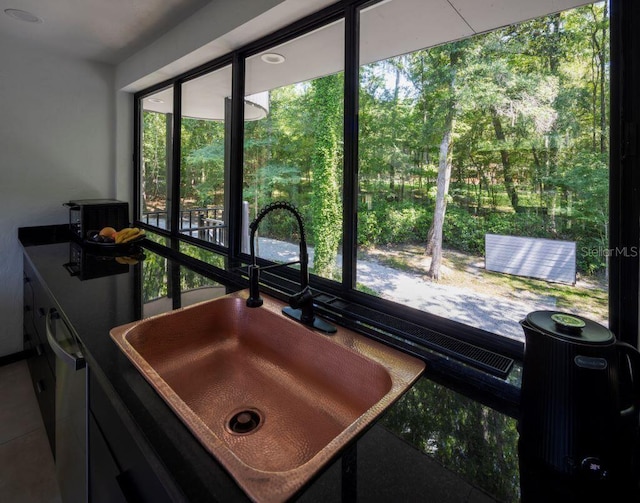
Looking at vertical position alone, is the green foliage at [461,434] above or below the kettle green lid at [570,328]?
below

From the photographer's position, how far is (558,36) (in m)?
0.94

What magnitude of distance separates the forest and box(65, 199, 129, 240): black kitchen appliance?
1.68 metres

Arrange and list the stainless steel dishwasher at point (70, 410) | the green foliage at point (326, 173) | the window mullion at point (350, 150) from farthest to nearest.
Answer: the green foliage at point (326, 173), the window mullion at point (350, 150), the stainless steel dishwasher at point (70, 410)

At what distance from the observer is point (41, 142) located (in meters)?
2.60

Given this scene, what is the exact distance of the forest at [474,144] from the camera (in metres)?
0.89

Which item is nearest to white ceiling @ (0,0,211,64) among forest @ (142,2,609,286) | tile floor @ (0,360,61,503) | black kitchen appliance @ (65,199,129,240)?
forest @ (142,2,609,286)

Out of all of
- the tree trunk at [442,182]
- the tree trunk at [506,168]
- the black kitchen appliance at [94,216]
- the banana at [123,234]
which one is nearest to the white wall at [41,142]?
the black kitchen appliance at [94,216]

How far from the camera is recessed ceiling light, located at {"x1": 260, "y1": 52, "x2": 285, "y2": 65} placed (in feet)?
6.00

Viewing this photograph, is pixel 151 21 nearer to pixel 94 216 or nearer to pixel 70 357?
pixel 94 216

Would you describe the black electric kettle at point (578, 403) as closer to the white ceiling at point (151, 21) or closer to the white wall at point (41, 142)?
the white ceiling at point (151, 21)

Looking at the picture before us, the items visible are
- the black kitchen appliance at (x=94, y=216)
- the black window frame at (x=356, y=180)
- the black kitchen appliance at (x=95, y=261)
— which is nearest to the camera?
the black window frame at (x=356, y=180)

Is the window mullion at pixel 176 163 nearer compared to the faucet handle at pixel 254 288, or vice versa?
the faucet handle at pixel 254 288

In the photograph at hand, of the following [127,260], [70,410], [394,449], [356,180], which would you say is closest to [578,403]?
[394,449]

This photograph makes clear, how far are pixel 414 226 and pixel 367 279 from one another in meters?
0.28
